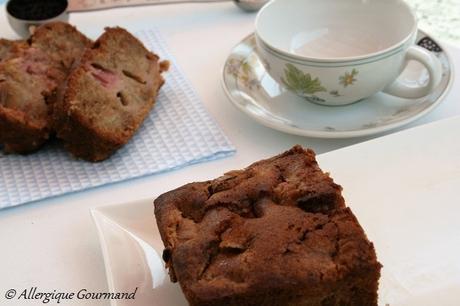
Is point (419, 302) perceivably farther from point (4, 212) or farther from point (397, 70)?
point (4, 212)

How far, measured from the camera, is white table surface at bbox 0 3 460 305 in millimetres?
1062

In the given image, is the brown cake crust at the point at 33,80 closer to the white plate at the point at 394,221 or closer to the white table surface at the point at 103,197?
the white table surface at the point at 103,197

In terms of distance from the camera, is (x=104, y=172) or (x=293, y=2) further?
(x=293, y=2)

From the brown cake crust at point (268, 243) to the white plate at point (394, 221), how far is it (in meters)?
0.09

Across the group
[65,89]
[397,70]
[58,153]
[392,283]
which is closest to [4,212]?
[58,153]

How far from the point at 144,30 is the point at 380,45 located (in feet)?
2.39

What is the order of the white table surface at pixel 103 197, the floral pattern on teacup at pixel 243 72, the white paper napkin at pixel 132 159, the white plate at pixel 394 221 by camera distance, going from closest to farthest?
the white plate at pixel 394 221 < the white table surface at pixel 103 197 < the white paper napkin at pixel 132 159 < the floral pattern on teacup at pixel 243 72

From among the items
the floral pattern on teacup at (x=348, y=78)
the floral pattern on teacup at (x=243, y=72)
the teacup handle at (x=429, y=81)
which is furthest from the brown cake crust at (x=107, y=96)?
the teacup handle at (x=429, y=81)

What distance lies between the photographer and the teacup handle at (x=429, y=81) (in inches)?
51.1

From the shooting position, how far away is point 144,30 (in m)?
1.81

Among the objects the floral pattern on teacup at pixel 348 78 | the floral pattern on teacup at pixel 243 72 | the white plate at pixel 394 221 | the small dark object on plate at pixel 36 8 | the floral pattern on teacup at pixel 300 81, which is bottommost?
the small dark object on plate at pixel 36 8

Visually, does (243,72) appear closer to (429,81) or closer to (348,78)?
(348,78)

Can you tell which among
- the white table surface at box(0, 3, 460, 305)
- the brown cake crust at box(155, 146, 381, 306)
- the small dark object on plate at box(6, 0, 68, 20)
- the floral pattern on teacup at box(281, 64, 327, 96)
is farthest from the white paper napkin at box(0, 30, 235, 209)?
the small dark object on plate at box(6, 0, 68, 20)

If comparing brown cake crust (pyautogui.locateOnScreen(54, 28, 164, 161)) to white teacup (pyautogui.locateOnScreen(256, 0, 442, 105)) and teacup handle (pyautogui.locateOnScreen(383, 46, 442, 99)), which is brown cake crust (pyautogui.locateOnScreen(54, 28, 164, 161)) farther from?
teacup handle (pyautogui.locateOnScreen(383, 46, 442, 99))
